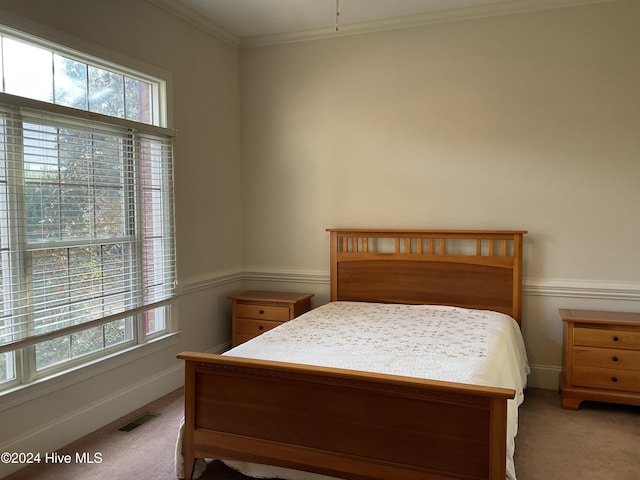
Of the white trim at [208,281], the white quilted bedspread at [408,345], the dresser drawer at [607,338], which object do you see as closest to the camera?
the white quilted bedspread at [408,345]

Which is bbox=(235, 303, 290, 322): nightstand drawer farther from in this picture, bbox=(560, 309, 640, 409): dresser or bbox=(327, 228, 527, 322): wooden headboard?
bbox=(560, 309, 640, 409): dresser

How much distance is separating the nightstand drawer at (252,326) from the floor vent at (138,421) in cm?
102

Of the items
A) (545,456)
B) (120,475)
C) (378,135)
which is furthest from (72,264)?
(545,456)

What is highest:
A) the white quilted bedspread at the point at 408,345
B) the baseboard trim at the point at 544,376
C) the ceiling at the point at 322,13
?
the ceiling at the point at 322,13

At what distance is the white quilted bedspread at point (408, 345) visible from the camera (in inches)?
88.0

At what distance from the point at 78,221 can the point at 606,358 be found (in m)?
3.21

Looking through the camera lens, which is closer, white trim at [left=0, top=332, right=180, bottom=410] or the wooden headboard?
white trim at [left=0, top=332, right=180, bottom=410]

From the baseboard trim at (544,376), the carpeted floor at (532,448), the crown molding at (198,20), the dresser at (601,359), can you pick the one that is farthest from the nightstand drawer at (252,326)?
the crown molding at (198,20)

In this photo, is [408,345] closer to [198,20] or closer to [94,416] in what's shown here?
[94,416]

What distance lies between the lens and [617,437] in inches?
110

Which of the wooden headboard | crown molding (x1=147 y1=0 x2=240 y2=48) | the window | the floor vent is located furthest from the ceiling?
the floor vent

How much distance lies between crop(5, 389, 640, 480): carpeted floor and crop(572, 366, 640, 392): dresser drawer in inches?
7.0

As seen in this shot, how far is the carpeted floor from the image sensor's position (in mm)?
2404

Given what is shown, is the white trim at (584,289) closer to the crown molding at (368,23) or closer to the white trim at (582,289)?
the white trim at (582,289)
